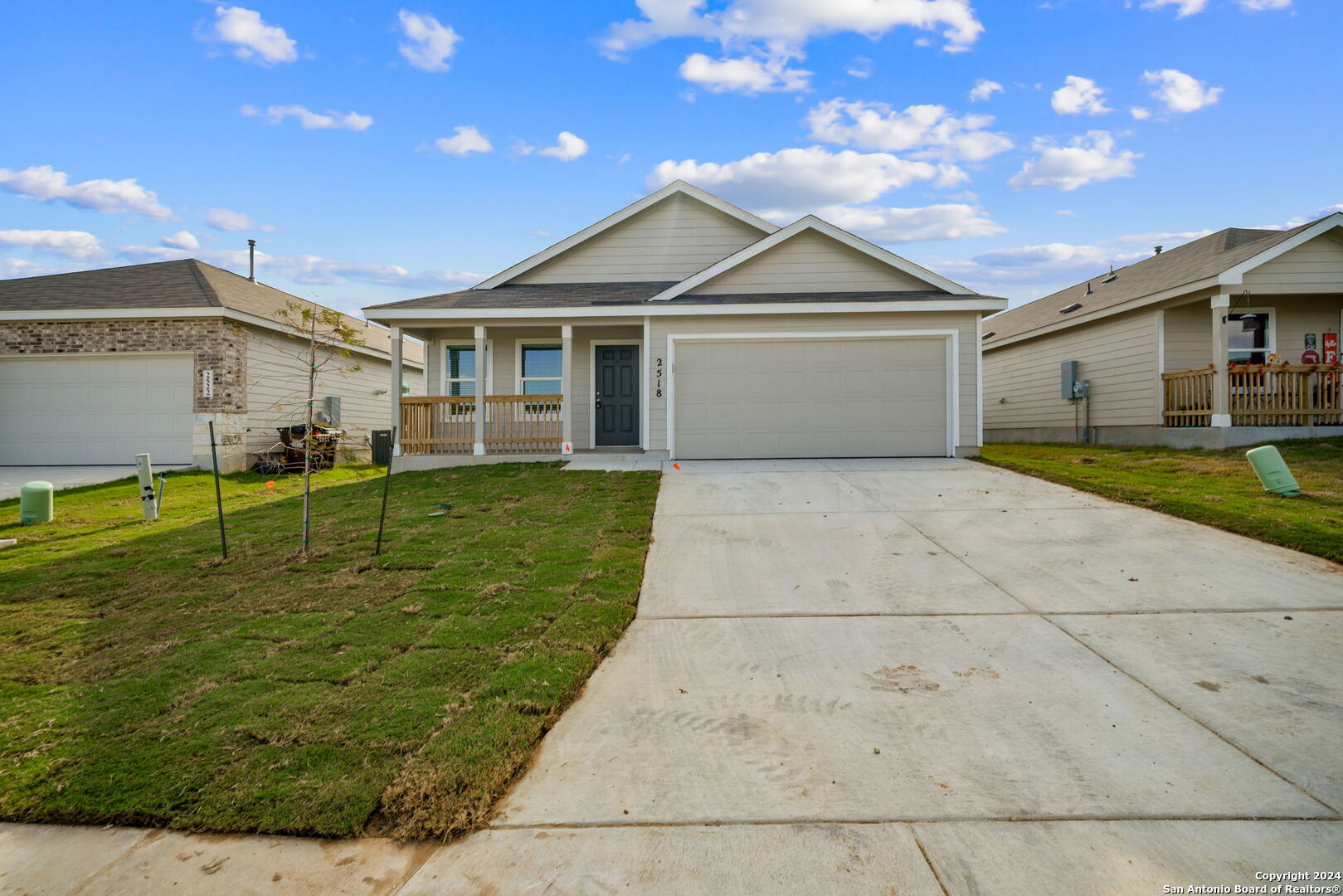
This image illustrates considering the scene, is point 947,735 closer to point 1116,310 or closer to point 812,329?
point 812,329

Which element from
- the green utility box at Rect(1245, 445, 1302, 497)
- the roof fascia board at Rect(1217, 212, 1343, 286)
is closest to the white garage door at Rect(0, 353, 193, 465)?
the green utility box at Rect(1245, 445, 1302, 497)

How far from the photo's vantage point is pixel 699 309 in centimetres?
1202

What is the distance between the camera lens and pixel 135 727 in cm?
301

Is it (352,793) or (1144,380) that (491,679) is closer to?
(352,793)

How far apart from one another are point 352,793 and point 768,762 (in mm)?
1637

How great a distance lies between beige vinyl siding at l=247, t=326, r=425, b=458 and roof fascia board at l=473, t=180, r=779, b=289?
4.25m

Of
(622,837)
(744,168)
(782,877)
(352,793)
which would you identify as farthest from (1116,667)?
(744,168)

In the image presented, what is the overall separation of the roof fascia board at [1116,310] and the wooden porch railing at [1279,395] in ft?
5.23

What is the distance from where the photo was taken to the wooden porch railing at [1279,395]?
12.0 metres

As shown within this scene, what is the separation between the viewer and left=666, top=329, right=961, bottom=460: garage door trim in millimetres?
11953

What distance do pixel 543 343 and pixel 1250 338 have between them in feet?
49.5

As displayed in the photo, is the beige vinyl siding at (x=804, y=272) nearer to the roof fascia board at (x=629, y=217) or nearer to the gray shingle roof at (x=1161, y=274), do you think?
the roof fascia board at (x=629, y=217)

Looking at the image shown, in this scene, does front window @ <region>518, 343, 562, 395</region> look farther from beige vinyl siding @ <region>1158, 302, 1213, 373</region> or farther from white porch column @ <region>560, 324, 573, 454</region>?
beige vinyl siding @ <region>1158, 302, 1213, 373</region>

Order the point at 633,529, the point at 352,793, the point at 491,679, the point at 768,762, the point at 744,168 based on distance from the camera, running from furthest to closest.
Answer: the point at 744,168 < the point at 633,529 < the point at 491,679 < the point at 768,762 < the point at 352,793
